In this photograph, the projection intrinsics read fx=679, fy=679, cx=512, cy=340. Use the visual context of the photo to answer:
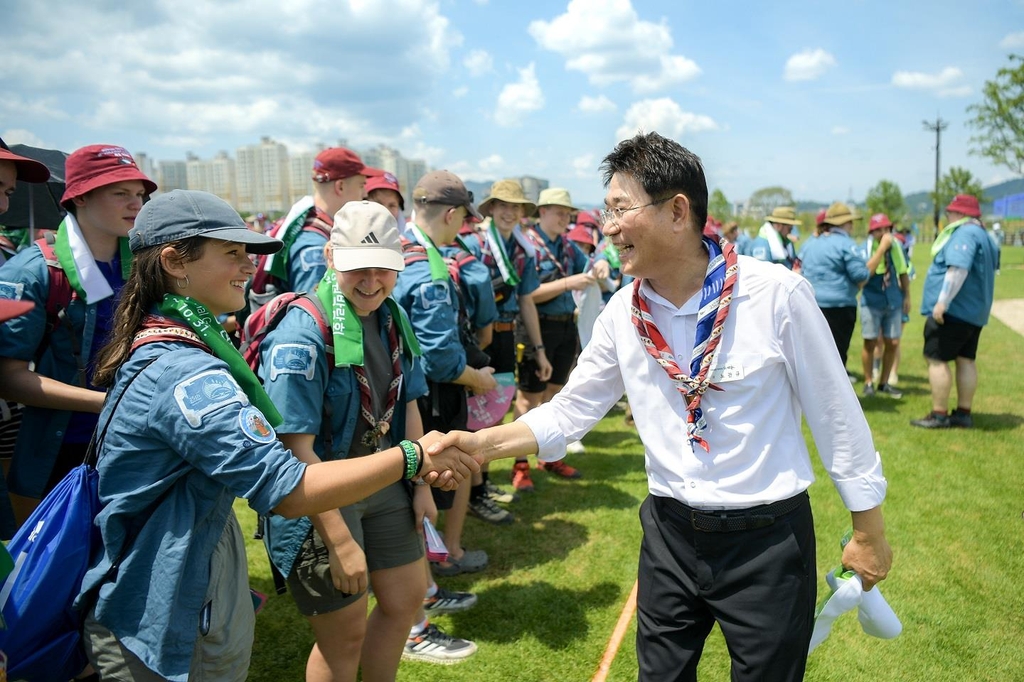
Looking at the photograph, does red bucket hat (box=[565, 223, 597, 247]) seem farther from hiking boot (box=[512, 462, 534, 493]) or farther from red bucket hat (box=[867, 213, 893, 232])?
hiking boot (box=[512, 462, 534, 493])

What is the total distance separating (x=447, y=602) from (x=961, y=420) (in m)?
6.33

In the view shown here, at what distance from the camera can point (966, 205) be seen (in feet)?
23.5

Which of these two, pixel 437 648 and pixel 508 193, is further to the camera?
pixel 508 193

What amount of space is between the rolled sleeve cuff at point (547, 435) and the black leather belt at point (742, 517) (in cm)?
58

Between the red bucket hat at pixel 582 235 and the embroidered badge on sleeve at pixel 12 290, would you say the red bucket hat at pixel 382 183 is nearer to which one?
the embroidered badge on sleeve at pixel 12 290

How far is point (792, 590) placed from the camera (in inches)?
82.4

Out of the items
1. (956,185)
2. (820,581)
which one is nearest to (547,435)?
(820,581)

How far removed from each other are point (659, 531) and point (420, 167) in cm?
9669

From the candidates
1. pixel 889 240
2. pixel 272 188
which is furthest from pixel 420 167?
pixel 889 240

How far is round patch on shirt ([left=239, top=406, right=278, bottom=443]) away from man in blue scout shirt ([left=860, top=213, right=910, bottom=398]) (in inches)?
334

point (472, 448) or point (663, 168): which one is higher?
point (663, 168)

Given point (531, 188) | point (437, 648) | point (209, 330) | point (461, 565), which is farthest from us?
point (531, 188)

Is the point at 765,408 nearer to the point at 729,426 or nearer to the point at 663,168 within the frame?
the point at 729,426

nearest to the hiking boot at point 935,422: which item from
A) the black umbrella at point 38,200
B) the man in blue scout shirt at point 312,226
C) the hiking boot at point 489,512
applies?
the hiking boot at point 489,512
